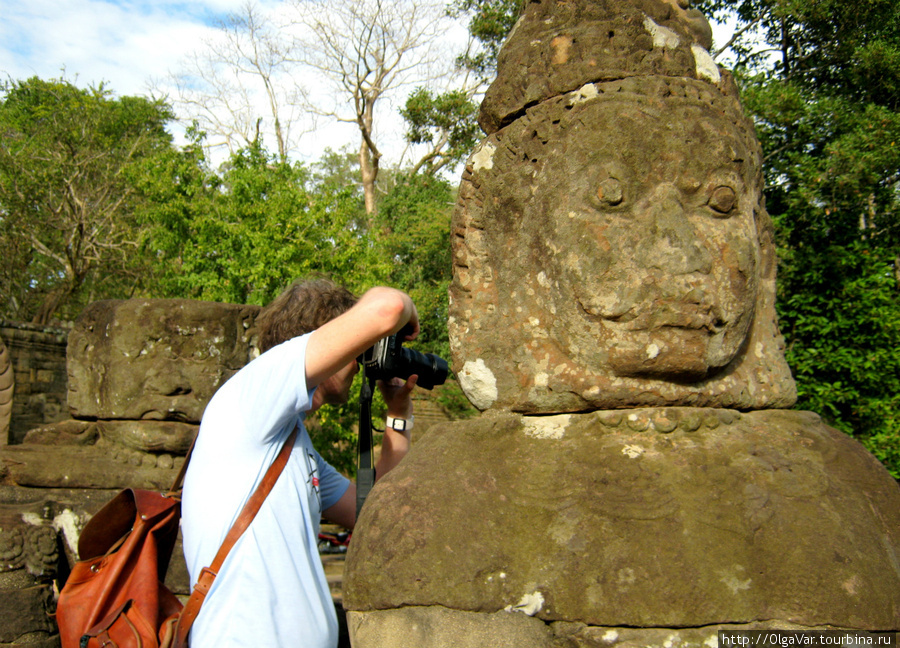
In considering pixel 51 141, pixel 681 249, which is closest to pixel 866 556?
pixel 681 249

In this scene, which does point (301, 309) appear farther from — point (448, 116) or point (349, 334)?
point (448, 116)

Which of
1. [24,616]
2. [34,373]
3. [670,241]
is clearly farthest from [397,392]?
[34,373]

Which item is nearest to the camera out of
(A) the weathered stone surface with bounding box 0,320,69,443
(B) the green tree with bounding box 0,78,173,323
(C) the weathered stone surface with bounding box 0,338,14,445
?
(C) the weathered stone surface with bounding box 0,338,14,445

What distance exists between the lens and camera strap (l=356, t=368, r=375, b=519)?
186 centimetres

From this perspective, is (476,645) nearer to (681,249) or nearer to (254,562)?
(254,562)

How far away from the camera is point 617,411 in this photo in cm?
172

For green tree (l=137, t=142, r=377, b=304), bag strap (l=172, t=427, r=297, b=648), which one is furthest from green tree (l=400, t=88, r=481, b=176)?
bag strap (l=172, t=427, r=297, b=648)

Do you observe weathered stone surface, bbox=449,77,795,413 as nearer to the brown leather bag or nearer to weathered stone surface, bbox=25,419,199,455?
the brown leather bag

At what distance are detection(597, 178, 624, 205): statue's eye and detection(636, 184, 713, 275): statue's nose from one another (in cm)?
7

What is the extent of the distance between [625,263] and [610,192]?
0.18m

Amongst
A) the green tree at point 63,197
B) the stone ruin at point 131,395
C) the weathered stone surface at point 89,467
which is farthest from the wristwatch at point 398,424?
the green tree at point 63,197

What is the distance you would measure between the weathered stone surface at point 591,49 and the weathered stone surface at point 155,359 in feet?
9.93

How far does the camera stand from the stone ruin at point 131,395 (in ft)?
13.6

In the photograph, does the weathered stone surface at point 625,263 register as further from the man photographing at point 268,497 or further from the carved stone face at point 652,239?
the man photographing at point 268,497
